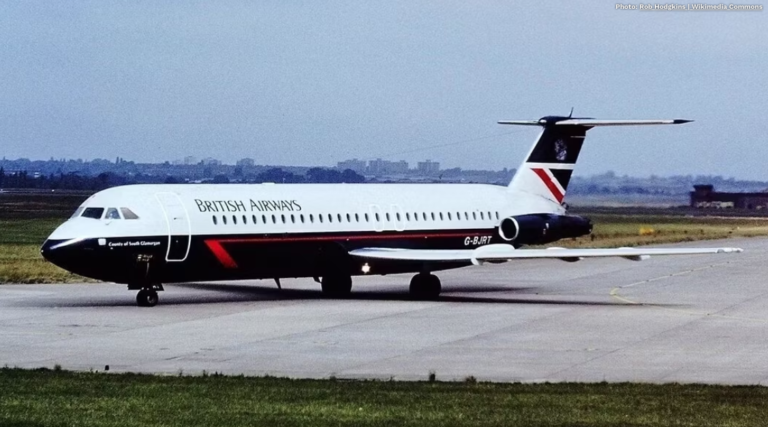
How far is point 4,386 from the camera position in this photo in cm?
1864

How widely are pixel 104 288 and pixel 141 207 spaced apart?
6490 millimetres

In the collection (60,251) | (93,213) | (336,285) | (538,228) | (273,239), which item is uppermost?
(538,228)

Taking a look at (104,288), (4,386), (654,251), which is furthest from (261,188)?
(4,386)

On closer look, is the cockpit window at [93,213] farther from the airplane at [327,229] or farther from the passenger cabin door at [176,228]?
the passenger cabin door at [176,228]

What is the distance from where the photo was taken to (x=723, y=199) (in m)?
167

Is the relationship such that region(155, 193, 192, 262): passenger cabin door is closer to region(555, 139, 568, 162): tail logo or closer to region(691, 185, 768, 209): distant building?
region(555, 139, 568, 162): tail logo

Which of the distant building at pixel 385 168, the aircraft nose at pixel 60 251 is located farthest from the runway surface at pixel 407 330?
the distant building at pixel 385 168

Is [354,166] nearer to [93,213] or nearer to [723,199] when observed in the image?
[93,213]

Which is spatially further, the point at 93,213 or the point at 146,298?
the point at 146,298

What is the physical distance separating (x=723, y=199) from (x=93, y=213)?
14308 cm

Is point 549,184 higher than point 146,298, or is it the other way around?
point 549,184

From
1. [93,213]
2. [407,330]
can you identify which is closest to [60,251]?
[93,213]

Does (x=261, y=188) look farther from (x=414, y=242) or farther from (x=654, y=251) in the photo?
(x=654, y=251)

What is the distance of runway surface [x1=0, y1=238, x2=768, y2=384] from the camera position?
22.2 meters
